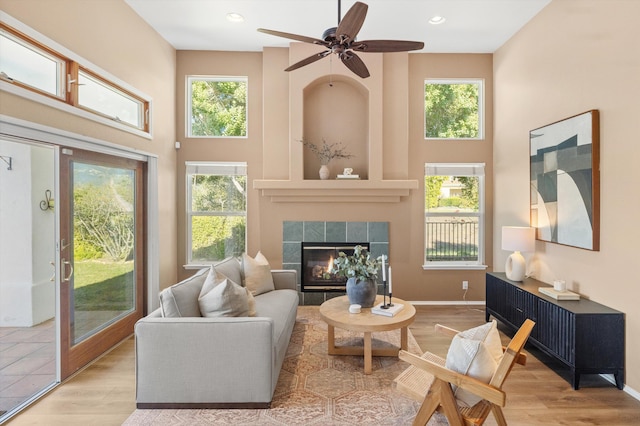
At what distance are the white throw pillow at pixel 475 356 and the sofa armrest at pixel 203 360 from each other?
120 cm

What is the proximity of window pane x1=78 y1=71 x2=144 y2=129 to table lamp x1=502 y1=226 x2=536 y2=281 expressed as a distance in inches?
172

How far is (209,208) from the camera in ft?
16.1

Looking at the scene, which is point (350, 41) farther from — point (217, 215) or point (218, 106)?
Answer: point (217, 215)

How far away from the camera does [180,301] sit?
2402mm

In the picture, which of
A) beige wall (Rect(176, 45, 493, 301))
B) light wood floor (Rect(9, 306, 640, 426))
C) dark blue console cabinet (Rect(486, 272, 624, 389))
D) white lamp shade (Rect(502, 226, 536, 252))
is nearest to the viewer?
light wood floor (Rect(9, 306, 640, 426))

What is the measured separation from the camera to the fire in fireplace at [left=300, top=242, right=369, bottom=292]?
187 inches

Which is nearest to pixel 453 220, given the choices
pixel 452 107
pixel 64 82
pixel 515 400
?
pixel 452 107

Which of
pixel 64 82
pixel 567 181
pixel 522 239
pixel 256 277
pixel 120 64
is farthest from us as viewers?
pixel 256 277

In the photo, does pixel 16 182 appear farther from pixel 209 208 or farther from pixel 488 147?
pixel 488 147

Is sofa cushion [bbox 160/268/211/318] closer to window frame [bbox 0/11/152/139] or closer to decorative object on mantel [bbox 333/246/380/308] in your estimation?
decorative object on mantel [bbox 333/246/380/308]

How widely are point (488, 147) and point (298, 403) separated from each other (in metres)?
4.25

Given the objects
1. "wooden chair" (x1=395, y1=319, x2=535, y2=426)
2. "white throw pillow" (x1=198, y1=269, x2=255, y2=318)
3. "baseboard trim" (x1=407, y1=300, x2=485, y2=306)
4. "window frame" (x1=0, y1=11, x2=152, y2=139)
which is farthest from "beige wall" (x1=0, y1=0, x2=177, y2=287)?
"baseboard trim" (x1=407, y1=300, x2=485, y2=306)

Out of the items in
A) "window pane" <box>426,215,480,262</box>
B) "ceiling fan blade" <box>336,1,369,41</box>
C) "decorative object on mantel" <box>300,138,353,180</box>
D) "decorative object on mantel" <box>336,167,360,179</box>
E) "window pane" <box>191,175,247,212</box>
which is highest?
"ceiling fan blade" <box>336,1,369,41</box>

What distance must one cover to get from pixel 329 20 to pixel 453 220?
319cm
